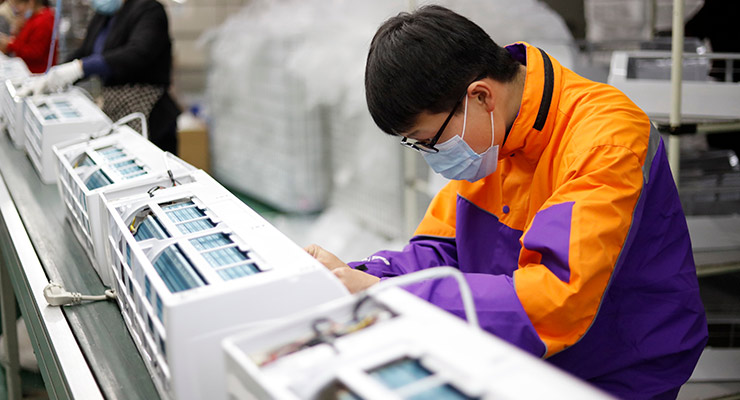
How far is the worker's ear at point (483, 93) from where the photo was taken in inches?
45.6

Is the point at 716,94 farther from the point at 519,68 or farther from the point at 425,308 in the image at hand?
the point at 425,308

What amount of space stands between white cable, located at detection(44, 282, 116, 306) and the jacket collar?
0.83 m

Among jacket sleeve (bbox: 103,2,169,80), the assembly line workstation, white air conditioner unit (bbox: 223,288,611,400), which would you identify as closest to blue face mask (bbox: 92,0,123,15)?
jacket sleeve (bbox: 103,2,169,80)

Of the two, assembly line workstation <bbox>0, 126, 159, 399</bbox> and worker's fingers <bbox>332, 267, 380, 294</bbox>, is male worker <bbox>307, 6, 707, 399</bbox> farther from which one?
assembly line workstation <bbox>0, 126, 159, 399</bbox>

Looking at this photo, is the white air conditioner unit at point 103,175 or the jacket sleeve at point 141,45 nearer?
the white air conditioner unit at point 103,175

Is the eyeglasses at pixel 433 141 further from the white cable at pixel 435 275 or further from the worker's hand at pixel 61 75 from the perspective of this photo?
the worker's hand at pixel 61 75

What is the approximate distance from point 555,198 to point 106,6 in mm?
2667

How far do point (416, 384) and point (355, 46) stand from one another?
352 centimetres

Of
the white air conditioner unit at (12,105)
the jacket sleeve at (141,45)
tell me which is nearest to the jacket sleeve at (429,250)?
the white air conditioner unit at (12,105)

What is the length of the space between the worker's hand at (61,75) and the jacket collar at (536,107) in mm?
2084

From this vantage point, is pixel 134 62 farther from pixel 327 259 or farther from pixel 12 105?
pixel 327 259

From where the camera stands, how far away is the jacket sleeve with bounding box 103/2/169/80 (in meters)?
2.90

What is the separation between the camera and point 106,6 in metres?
3.10

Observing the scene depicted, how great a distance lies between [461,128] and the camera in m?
1.21
